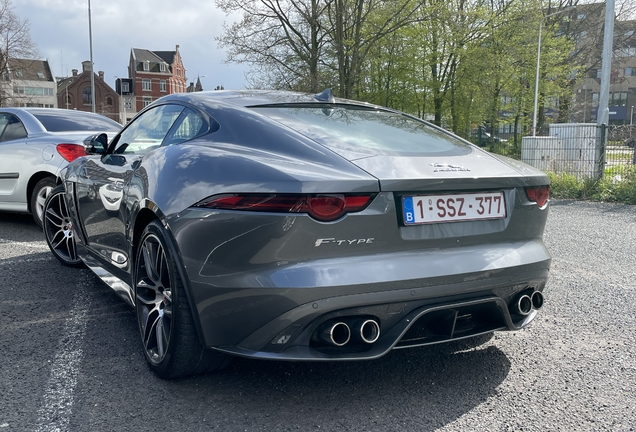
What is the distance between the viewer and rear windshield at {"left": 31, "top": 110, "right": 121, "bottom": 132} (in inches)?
282

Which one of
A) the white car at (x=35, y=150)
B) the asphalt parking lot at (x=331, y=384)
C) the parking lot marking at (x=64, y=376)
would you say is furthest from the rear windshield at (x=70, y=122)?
the parking lot marking at (x=64, y=376)

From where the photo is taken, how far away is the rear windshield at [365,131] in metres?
2.78

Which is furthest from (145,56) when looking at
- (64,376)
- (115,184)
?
(64,376)

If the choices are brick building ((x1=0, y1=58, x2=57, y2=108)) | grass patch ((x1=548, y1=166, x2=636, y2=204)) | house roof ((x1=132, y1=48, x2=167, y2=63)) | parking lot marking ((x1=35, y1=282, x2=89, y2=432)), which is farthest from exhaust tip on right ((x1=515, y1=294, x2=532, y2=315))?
house roof ((x1=132, y1=48, x2=167, y2=63))

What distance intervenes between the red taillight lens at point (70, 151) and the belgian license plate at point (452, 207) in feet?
17.5

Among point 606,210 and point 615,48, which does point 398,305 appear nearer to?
point 606,210

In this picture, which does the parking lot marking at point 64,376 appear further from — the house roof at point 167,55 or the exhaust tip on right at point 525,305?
the house roof at point 167,55

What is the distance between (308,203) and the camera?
7.48 feet

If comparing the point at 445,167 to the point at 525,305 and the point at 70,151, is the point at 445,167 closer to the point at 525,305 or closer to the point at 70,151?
the point at 525,305

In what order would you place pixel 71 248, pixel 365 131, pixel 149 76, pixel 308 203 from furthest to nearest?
pixel 149 76 → pixel 71 248 → pixel 365 131 → pixel 308 203

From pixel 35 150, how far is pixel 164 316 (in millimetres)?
4917

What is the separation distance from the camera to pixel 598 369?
3004mm

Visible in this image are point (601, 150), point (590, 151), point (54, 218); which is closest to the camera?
point (54, 218)

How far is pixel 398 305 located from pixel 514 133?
3946 centimetres
